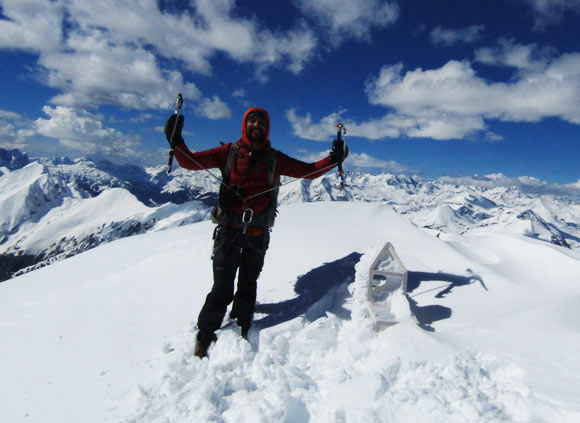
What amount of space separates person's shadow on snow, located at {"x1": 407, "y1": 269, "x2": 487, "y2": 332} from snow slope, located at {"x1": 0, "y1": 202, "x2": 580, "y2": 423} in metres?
0.04

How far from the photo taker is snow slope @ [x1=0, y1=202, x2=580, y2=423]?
Result: 3.63 m

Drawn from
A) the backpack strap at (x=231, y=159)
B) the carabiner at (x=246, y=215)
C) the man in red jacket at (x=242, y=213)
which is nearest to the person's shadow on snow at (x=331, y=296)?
the man in red jacket at (x=242, y=213)

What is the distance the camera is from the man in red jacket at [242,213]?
17.8 feet

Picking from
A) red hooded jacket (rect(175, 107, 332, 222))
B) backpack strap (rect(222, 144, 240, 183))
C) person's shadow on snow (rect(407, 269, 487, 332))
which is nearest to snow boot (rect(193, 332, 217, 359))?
red hooded jacket (rect(175, 107, 332, 222))

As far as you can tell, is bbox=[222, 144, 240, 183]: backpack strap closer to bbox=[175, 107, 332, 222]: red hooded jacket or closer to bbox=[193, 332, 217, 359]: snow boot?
bbox=[175, 107, 332, 222]: red hooded jacket

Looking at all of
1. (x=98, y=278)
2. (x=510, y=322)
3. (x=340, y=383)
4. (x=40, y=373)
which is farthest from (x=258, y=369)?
(x=98, y=278)

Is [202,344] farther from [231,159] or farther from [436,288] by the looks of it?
[436,288]

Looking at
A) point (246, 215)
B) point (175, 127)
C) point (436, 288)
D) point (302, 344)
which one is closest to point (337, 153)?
point (246, 215)

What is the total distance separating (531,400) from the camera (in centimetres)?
331

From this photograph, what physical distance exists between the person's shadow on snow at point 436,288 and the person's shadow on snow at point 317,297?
1478 mm

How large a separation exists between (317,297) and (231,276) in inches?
92.3

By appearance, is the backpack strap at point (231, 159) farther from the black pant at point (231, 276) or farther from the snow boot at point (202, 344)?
the snow boot at point (202, 344)

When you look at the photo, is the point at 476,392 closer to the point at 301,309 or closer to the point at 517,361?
the point at 517,361

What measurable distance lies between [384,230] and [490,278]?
11.8 ft
